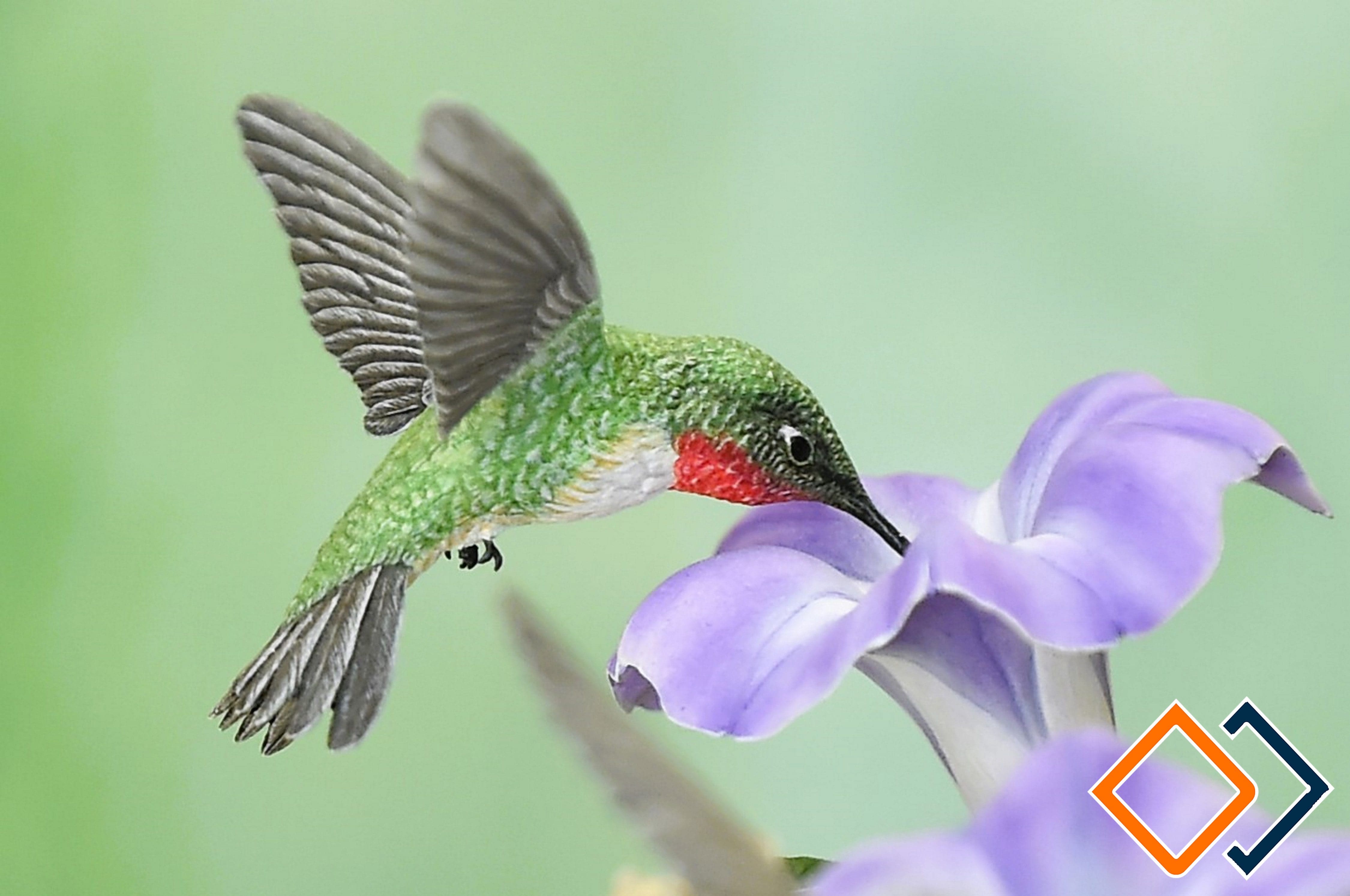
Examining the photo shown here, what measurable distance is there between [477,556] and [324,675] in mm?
115

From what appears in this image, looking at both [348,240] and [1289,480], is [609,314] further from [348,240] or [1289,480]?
[1289,480]

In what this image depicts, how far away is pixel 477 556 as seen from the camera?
546mm

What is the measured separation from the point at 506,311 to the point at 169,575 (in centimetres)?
60

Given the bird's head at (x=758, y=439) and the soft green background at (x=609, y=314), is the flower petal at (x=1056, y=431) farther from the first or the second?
the soft green background at (x=609, y=314)

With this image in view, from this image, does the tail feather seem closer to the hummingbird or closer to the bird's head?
the hummingbird

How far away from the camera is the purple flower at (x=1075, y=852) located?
28cm

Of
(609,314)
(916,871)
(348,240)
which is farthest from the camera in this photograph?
(609,314)

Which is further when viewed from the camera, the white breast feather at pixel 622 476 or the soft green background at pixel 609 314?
the soft green background at pixel 609 314

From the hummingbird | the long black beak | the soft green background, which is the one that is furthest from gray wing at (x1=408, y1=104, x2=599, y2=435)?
the soft green background

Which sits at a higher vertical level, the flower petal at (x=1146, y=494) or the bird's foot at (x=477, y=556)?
the flower petal at (x=1146, y=494)

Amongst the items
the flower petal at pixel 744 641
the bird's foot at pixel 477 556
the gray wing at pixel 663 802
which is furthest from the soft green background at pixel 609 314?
the gray wing at pixel 663 802

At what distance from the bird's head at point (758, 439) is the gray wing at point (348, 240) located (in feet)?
0.34

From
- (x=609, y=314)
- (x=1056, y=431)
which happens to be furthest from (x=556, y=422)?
(x=609, y=314)

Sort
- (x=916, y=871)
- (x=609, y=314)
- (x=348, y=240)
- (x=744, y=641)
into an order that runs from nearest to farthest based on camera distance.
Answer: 1. (x=916, y=871)
2. (x=744, y=641)
3. (x=348, y=240)
4. (x=609, y=314)
